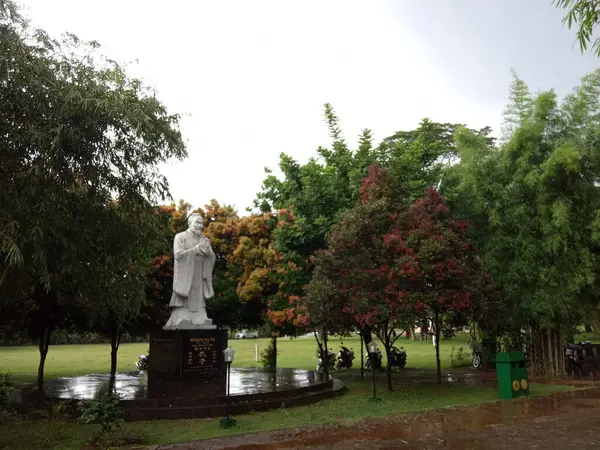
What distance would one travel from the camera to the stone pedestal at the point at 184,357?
10883mm

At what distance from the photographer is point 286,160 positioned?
17969mm

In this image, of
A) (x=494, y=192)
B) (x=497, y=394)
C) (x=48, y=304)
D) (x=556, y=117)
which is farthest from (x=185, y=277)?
(x=556, y=117)

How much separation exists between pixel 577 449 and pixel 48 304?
13.1 m

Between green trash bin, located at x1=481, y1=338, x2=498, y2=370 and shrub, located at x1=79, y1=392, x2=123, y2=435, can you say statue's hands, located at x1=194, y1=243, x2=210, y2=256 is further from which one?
green trash bin, located at x1=481, y1=338, x2=498, y2=370

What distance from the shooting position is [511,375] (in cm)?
1152

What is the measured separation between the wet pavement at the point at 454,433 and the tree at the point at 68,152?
364 cm

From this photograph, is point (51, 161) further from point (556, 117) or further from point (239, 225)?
point (556, 117)

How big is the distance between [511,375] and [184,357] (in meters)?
7.39

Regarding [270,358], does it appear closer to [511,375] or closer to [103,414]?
[511,375]

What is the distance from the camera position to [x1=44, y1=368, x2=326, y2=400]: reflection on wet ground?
426 inches

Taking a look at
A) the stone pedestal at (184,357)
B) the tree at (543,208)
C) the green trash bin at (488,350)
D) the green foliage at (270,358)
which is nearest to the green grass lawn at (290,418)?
the stone pedestal at (184,357)

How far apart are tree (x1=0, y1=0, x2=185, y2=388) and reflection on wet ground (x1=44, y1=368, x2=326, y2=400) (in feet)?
10.0

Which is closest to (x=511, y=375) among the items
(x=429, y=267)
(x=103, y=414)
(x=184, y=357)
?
(x=429, y=267)

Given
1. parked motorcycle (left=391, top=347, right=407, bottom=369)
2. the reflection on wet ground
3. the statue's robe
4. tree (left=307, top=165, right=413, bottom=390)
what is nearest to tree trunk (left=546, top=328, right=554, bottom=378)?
parked motorcycle (left=391, top=347, right=407, bottom=369)
